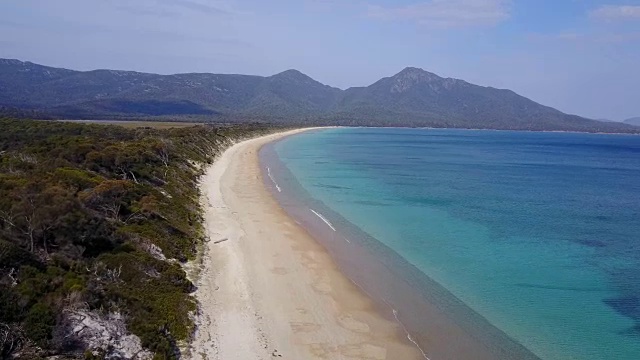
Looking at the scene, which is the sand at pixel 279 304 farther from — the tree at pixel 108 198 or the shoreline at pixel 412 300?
the tree at pixel 108 198

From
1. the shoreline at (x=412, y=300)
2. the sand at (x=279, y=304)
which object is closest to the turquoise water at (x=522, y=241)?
the shoreline at (x=412, y=300)

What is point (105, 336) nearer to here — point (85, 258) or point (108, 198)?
point (85, 258)

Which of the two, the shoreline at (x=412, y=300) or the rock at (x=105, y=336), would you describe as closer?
the rock at (x=105, y=336)

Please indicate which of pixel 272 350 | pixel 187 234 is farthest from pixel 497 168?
pixel 272 350

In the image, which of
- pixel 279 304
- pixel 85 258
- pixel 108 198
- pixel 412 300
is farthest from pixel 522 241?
pixel 85 258

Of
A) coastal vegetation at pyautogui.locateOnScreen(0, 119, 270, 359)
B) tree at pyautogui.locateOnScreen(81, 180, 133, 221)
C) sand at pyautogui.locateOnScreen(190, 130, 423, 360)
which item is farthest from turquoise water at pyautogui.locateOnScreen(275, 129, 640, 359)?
tree at pyautogui.locateOnScreen(81, 180, 133, 221)

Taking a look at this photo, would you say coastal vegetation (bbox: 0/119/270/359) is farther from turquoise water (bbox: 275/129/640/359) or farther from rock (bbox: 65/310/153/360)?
turquoise water (bbox: 275/129/640/359)
